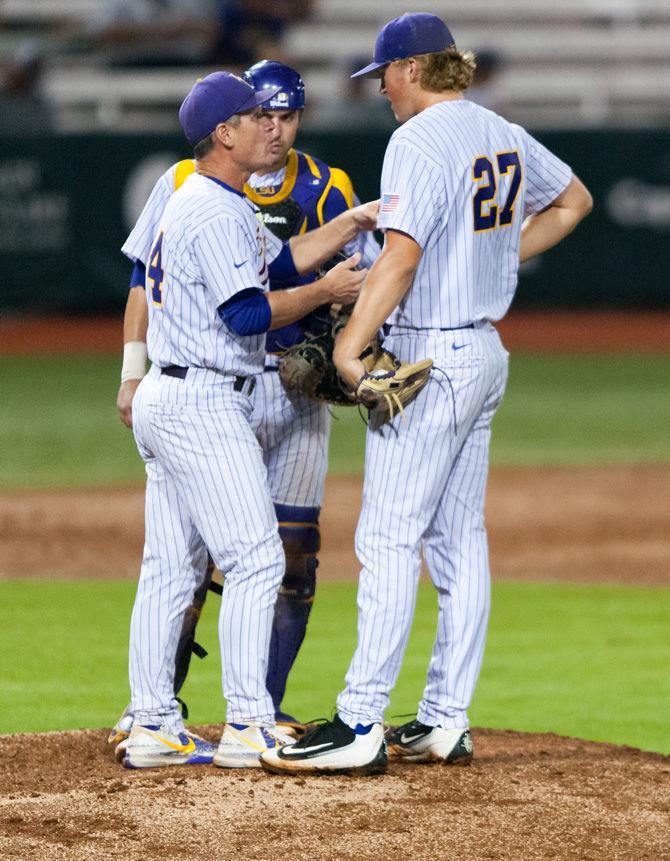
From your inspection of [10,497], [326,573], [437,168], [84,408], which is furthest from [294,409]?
[84,408]

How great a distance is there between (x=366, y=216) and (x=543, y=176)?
1.94ft

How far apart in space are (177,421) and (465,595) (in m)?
1.01

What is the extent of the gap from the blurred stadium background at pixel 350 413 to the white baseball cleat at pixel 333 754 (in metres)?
1.17

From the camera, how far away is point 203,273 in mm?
3992

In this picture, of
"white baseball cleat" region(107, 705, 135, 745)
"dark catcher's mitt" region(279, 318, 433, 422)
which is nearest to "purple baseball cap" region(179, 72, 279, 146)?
"dark catcher's mitt" region(279, 318, 433, 422)

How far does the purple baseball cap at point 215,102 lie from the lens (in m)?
4.00

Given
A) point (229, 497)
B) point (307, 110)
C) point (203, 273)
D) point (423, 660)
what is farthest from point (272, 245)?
point (307, 110)

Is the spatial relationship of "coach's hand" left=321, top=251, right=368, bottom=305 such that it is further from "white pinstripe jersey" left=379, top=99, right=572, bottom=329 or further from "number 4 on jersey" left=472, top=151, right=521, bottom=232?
"number 4 on jersey" left=472, top=151, right=521, bottom=232

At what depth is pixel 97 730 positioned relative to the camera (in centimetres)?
480

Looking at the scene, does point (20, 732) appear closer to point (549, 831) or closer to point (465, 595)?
point (465, 595)

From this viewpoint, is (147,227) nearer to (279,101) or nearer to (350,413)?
(279,101)

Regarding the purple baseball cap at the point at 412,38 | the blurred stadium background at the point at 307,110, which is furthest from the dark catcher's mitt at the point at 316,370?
the blurred stadium background at the point at 307,110

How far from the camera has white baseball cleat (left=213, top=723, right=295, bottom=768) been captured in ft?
13.5

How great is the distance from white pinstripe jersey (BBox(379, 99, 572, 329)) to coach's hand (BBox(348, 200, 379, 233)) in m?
0.15
